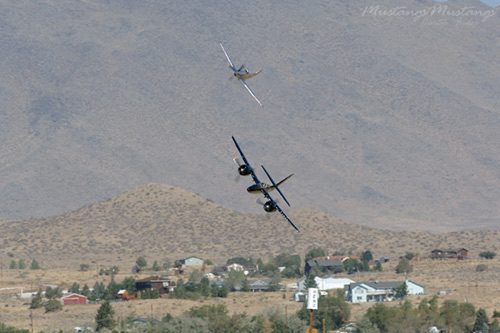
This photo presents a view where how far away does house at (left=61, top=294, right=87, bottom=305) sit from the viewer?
530 feet

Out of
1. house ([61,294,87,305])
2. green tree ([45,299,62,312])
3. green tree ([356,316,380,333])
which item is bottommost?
green tree ([356,316,380,333])

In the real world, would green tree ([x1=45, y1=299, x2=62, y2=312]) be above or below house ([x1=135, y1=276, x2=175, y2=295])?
below

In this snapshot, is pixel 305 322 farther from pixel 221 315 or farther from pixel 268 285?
pixel 268 285

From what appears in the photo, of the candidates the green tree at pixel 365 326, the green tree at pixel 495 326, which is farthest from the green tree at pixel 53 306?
the green tree at pixel 495 326

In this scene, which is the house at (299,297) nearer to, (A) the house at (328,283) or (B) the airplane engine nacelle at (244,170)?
(A) the house at (328,283)

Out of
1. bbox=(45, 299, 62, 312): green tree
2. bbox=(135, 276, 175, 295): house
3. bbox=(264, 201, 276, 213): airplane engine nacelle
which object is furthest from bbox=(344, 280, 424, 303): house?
bbox=(264, 201, 276, 213): airplane engine nacelle

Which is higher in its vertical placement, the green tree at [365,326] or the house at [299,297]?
the house at [299,297]

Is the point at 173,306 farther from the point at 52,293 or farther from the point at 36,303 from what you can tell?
the point at 52,293

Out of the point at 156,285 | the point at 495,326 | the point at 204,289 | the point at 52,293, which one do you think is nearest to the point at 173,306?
the point at 204,289

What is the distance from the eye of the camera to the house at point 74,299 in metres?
162

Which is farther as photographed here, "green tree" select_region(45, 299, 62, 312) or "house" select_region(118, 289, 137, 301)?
"house" select_region(118, 289, 137, 301)

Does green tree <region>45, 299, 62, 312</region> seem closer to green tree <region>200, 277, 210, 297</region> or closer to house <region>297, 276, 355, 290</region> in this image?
green tree <region>200, 277, 210, 297</region>

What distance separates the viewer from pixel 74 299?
16275cm

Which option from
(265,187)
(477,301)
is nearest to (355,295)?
(477,301)
